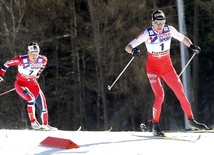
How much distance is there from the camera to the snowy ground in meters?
5.79

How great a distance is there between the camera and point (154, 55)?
7.19 metres

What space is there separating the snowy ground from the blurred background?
1185 centimetres

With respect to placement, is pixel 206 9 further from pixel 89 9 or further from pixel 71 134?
pixel 71 134

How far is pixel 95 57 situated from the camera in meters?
20.5

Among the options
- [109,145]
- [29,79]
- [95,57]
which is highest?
[95,57]

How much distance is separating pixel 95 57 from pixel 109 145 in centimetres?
1450

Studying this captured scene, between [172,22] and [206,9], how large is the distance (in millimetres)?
1408

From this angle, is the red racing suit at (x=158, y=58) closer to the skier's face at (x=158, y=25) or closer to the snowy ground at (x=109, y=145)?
the skier's face at (x=158, y=25)

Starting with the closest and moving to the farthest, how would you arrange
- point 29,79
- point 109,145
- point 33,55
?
point 109,145 < point 33,55 < point 29,79

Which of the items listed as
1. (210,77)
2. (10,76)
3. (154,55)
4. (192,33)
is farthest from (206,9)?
(154,55)

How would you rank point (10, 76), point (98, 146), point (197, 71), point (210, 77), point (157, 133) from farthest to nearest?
point (210, 77)
point (197, 71)
point (10, 76)
point (157, 133)
point (98, 146)

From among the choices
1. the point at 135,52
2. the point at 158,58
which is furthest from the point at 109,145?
the point at 158,58

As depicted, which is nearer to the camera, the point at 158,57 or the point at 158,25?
the point at 158,25

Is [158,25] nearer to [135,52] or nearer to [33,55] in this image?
[135,52]
